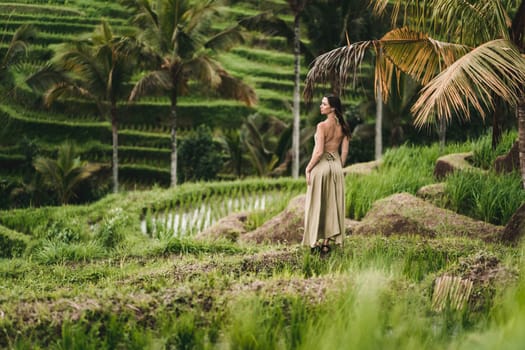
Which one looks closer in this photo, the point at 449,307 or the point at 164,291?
the point at 449,307

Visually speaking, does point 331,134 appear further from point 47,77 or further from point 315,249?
point 47,77

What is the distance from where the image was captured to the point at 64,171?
16594 mm

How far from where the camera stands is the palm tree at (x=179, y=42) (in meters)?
15.1

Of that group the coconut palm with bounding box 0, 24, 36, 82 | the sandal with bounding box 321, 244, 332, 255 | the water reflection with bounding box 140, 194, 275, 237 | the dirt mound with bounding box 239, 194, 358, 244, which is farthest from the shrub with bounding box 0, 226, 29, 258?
the sandal with bounding box 321, 244, 332, 255

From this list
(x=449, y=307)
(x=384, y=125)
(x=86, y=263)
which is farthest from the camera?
(x=384, y=125)

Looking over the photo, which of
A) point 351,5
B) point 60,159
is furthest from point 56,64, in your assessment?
point 351,5

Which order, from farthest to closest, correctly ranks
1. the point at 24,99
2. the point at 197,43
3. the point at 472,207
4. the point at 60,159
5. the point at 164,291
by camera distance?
the point at 24,99 → the point at 60,159 → the point at 197,43 → the point at 472,207 → the point at 164,291

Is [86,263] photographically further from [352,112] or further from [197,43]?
[352,112]

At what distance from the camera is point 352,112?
1908cm

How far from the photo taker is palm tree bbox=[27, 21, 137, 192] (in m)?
15.3

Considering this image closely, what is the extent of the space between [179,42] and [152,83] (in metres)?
1.19

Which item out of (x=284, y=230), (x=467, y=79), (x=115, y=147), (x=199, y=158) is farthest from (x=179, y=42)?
(x=467, y=79)

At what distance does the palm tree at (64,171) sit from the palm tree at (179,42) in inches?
101

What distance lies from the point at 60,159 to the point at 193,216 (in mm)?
6013
